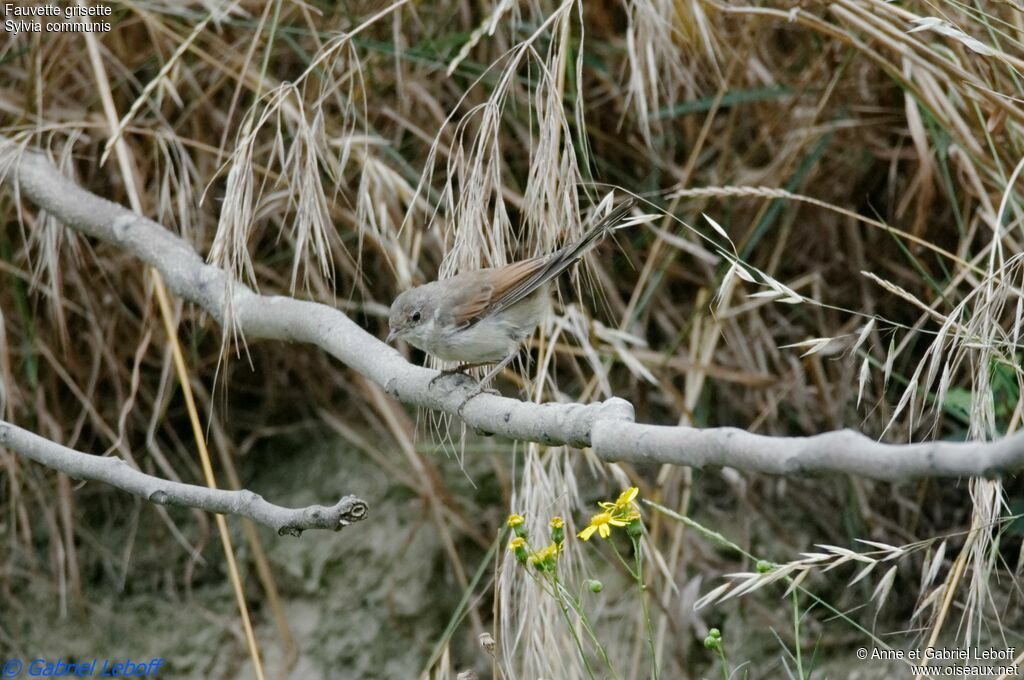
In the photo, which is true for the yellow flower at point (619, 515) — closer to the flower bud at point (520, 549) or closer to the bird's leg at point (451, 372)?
the flower bud at point (520, 549)

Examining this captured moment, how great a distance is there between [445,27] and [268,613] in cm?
247

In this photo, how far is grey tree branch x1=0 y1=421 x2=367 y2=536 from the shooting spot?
2062mm

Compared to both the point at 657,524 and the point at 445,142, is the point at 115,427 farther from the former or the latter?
the point at 657,524

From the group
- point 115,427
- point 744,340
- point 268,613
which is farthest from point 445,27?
point 268,613

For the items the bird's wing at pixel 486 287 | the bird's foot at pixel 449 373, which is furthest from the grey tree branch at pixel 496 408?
the bird's wing at pixel 486 287

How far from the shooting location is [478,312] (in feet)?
9.87

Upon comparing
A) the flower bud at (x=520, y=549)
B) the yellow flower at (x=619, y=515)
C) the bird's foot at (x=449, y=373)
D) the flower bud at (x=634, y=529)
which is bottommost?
the flower bud at (x=634, y=529)

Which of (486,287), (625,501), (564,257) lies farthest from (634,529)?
(486,287)

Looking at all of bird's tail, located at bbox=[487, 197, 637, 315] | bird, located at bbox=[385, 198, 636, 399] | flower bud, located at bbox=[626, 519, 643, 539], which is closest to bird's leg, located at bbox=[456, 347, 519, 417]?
bird, located at bbox=[385, 198, 636, 399]

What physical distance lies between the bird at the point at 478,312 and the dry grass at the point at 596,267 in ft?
1.24

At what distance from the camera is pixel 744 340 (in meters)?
3.97

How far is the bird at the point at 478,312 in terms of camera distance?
291 centimetres

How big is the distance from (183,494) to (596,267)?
5.66ft

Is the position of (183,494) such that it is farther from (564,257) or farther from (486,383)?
(564,257)
